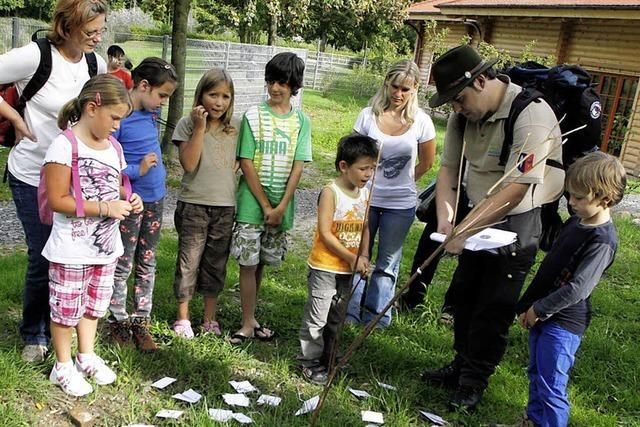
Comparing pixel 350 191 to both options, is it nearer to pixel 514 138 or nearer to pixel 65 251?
pixel 514 138

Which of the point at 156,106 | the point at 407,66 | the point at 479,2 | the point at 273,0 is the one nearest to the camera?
the point at 156,106

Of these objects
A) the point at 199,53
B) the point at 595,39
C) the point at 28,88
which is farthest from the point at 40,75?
the point at 595,39

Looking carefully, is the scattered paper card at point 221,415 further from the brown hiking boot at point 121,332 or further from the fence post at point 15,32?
the fence post at point 15,32

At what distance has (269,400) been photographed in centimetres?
329

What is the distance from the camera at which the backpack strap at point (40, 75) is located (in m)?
2.98

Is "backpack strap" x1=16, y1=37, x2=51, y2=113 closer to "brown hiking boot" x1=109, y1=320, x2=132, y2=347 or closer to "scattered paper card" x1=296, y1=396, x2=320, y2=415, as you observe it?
"brown hiking boot" x1=109, y1=320, x2=132, y2=347

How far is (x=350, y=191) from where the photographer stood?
3.54m

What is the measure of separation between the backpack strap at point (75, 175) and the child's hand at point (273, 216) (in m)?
1.21

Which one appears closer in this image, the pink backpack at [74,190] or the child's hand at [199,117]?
the pink backpack at [74,190]

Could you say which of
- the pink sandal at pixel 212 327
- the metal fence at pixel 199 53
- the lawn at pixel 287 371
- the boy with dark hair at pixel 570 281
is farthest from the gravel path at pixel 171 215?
the metal fence at pixel 199 53

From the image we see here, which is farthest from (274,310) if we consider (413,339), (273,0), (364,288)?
(273,0)

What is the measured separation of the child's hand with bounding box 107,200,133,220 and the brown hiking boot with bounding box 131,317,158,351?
960mm

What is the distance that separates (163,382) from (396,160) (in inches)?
82.1

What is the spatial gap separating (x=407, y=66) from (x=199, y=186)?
5.26 ft
